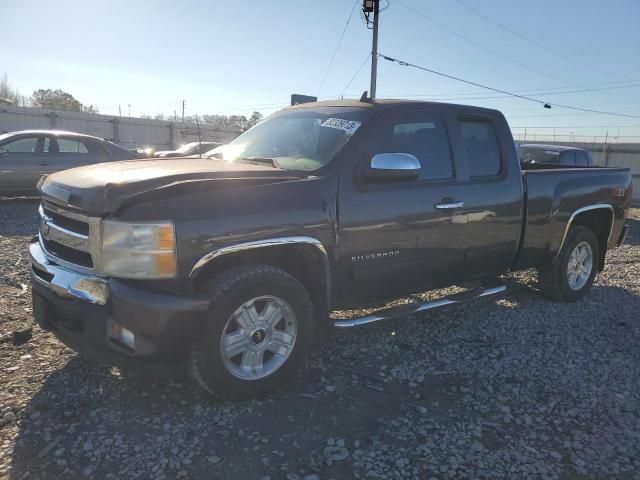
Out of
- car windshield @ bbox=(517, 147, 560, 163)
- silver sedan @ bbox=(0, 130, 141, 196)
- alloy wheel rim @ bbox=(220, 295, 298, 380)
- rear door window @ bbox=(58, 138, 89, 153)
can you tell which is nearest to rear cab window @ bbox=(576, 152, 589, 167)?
car windshield @ bbox=(517, 147, 560, 163)

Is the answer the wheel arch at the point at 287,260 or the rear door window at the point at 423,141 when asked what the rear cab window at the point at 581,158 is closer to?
the rear door window at the point at 423,141

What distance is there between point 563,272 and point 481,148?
75.3 inches

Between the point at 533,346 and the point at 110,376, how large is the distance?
337 centimetres

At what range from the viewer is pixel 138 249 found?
293 centimetres

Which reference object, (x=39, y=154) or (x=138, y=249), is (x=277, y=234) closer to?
(x=138, y=249)

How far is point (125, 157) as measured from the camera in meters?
11.9

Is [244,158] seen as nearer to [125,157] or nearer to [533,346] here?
[533,346]

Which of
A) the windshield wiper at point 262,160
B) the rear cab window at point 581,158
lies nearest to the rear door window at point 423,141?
the windshield wiper at point 262,160

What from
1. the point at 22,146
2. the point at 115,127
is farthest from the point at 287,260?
the point at 115,127

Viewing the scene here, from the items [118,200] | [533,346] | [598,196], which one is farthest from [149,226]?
[598,196]

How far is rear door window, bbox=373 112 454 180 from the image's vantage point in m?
4.09

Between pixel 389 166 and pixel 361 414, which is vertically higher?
pixel 389 166

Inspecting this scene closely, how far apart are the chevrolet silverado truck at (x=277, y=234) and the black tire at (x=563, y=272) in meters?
0.77

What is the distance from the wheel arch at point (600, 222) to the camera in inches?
231
